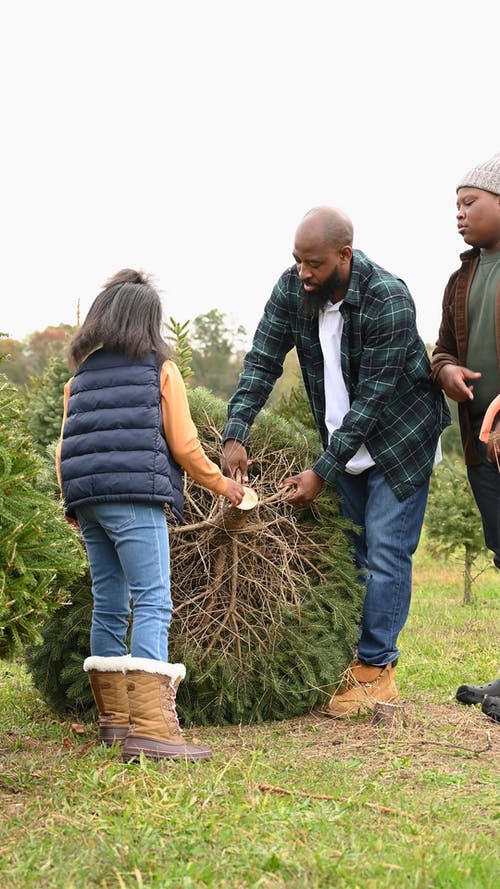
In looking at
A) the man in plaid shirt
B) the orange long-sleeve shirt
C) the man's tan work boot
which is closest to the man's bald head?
the man in plaid shirt

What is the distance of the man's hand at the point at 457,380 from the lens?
15.7 ft

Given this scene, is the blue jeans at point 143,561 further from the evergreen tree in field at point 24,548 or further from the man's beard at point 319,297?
the man's beard at point 319,297

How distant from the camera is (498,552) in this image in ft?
16.2

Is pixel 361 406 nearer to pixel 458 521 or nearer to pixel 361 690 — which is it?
pixel 361 690

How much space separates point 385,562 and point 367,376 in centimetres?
89

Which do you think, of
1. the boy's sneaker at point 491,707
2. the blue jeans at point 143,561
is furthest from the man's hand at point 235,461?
the boy's sneaker at point 491,707

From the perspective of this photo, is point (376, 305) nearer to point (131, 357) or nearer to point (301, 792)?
point (131, 357)

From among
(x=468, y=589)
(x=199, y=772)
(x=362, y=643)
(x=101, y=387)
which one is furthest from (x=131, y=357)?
(x=468, y=589)

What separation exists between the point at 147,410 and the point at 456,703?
234 centimetres

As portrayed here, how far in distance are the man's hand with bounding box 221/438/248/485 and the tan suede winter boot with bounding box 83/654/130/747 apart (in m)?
1.12

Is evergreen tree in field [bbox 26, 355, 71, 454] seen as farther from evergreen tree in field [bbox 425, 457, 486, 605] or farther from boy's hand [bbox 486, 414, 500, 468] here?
boy's hand [bbox 486, 414, 500, 468]

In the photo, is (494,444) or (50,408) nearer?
(494,444)

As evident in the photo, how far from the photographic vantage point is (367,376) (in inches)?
191

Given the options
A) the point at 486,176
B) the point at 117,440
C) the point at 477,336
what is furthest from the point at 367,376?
the point at 117,440
